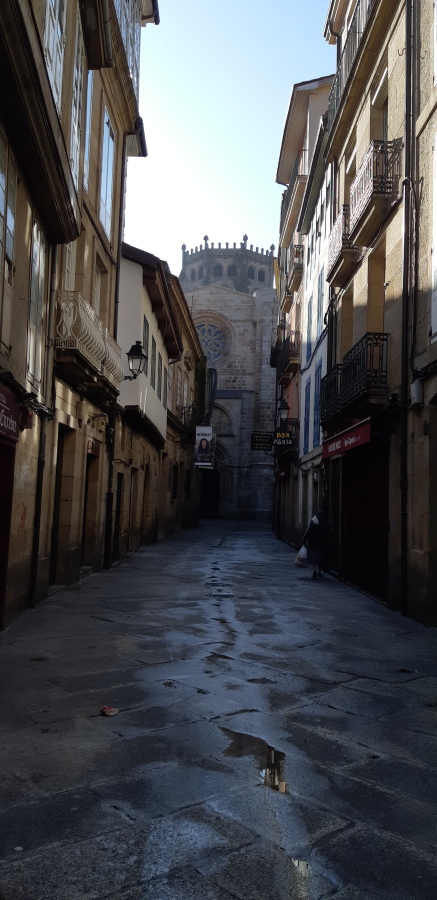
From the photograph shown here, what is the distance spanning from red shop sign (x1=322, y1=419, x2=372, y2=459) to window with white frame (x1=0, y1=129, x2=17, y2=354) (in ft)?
19.1

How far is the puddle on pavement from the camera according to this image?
12.2 feet

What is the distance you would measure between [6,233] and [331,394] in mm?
8856

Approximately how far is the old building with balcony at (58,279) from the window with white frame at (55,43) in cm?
2

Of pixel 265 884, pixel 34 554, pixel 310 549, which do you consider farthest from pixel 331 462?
pixel 265 884

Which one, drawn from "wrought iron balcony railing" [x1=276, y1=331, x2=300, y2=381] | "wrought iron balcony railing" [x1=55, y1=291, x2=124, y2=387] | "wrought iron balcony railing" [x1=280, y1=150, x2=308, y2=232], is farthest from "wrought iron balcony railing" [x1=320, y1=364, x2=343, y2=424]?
"wrought iron balcony railing" [x1=280, y1=150, x2=308, y2=232]

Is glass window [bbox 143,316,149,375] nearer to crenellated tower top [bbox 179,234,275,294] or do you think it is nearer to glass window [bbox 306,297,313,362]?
glass window [bbox 306,297,313,362]

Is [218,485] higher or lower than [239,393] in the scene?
lower

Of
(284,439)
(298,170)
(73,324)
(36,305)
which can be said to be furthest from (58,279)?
(298,170)

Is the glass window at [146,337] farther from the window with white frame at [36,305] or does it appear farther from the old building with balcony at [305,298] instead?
the window with white frame at [36,305]

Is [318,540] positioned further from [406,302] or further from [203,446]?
Answer: [203,446]

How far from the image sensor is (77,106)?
1038 cm

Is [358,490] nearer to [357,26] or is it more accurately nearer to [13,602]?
[13,602]

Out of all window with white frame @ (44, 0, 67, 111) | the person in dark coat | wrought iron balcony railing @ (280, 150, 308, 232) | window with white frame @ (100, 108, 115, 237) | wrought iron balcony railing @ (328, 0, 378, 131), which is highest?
wrought iron balcony railing @ (280, 150, 308, 232)

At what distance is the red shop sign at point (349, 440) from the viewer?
1130cm
